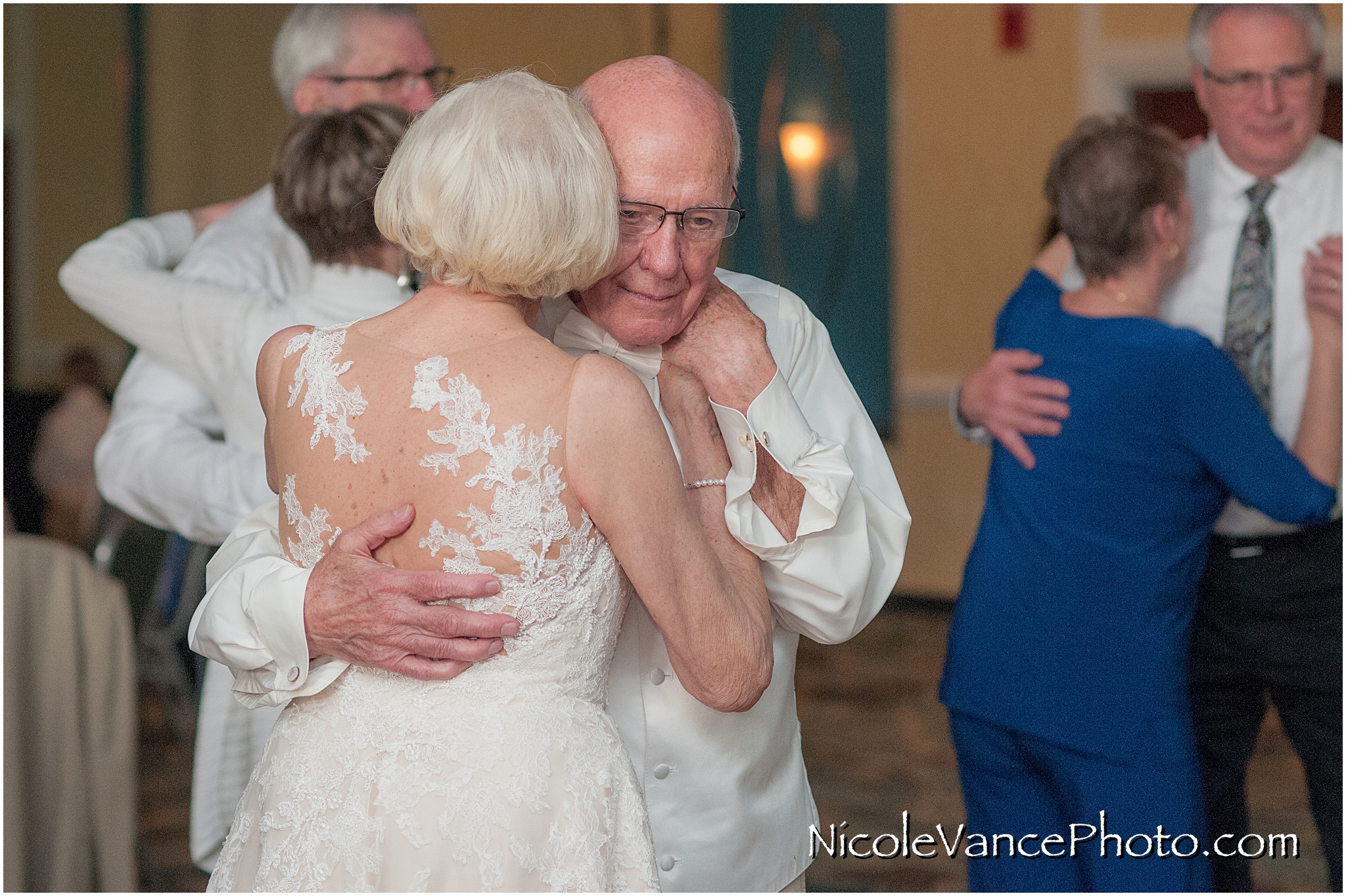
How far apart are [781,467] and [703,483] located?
4.1 inches

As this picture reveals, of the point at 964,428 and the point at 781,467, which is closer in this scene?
the point at 781,467

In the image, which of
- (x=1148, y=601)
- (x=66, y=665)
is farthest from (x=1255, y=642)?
(x=66, y=665)

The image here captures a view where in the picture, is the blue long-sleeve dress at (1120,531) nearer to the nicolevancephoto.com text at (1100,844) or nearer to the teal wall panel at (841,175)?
the nicolevancephoto.com text at (1100,844)

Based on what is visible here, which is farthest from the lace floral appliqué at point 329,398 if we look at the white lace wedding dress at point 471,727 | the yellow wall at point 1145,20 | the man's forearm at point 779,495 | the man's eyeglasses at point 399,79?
the yellow wall at point 1145,20

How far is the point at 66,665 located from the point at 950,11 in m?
6.09

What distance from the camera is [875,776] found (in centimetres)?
488

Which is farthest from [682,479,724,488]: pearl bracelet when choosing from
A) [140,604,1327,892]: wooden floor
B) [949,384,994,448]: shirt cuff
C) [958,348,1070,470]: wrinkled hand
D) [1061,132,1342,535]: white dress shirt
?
[140,604,1327,892]: wooden floor

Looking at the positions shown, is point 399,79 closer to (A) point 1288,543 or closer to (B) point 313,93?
(B) point 313,93

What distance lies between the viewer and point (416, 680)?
5.28 ft

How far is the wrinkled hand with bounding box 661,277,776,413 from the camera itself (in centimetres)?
176

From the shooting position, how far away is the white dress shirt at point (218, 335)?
243 centimetres

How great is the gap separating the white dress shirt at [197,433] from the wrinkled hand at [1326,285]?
210cm

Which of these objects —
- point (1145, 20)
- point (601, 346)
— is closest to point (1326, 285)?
point (601, 346)

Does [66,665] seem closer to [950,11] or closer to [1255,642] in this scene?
[1255,642]
